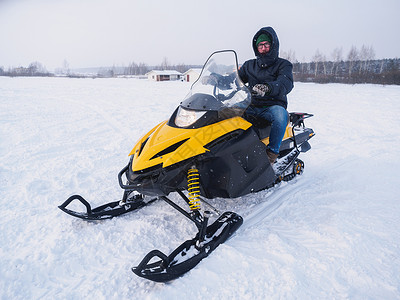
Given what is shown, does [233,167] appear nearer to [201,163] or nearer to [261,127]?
[201,163]

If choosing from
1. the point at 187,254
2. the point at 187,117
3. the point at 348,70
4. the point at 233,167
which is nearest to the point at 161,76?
the point at 348,70

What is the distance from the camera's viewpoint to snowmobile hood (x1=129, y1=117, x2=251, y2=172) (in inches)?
88.7

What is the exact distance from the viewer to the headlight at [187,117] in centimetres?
248

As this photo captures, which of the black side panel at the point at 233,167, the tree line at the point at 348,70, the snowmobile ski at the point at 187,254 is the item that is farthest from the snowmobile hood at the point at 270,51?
the tree line at the point at 348,70

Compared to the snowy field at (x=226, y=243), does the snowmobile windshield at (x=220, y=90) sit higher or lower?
higher

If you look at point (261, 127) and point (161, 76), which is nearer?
point (261, 127)

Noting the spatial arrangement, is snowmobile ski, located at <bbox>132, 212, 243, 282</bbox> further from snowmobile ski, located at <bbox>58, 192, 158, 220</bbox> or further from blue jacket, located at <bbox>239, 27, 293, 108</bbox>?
blue jacket, located at <bbox>239, 27, 293, 108</bbox>

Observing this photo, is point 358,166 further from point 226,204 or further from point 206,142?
point 206,142

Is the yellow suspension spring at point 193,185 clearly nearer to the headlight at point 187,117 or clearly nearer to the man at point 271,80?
the headlight at point 187,117

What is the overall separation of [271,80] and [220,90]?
3.26 ft

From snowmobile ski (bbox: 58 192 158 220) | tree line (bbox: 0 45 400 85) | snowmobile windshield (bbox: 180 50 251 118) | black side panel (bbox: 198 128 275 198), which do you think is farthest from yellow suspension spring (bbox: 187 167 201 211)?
tree line (bbox: 0 45 400 85)

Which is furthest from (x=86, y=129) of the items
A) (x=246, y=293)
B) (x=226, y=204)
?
(x=246, y=293)

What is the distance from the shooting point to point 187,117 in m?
2.53

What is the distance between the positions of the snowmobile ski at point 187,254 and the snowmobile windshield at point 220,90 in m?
1.06
